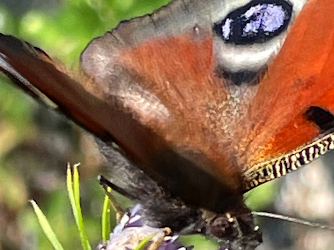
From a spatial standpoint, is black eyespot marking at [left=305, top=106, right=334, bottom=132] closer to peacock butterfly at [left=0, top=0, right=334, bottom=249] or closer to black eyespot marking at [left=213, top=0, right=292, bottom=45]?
peacock butterfly at [left=0, top=0, right=334, bottom=249]

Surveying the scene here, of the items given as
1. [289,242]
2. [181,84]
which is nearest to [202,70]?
[181,84]

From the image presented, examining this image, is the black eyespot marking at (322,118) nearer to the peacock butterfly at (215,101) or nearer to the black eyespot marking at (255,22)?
the peacock butterfly at (215,101)

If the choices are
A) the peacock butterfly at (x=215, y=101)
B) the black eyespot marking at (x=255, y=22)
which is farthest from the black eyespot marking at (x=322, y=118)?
the black eyespot marking at (x=255, y=22)

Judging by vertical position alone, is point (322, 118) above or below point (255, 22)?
below

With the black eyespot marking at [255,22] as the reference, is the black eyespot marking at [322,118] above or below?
below
